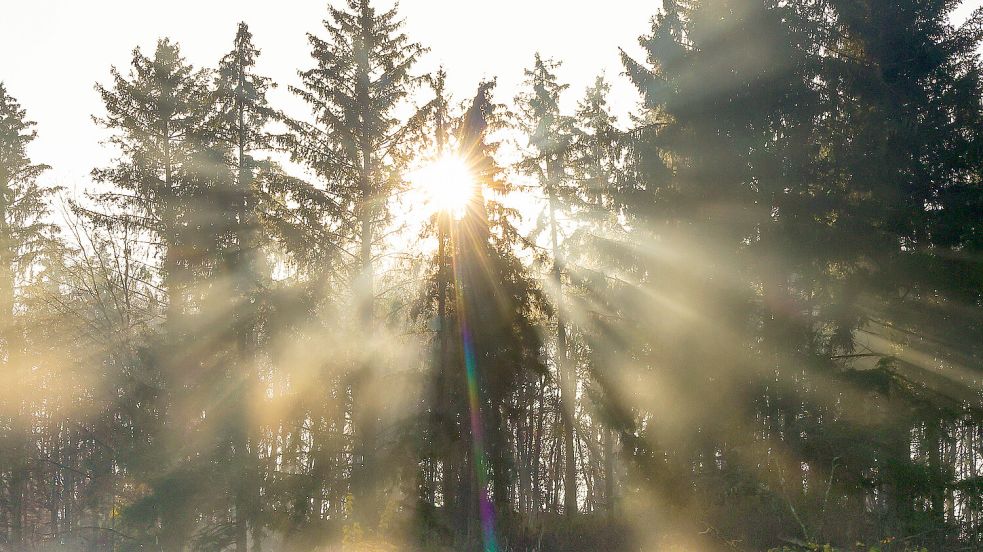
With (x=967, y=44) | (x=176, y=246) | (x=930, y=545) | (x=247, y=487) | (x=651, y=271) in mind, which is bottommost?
(x=930, y=545)

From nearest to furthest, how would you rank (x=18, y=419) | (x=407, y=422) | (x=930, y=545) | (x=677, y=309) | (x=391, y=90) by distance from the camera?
(x=930, y=545) → (x=407, y=422) → (x=677, y=309) → (x=391, y=90) → (x=18, y=419)

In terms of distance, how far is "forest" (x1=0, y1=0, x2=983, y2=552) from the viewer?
14.9 m

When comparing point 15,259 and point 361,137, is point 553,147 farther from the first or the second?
point 15,259

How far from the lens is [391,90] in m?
18.9

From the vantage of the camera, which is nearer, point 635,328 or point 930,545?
point 930,545

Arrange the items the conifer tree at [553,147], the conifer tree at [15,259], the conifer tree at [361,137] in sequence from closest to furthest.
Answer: the conifer tree at [361,137] → the conifer tree at [553,147] → the conifer tree at [15,259]

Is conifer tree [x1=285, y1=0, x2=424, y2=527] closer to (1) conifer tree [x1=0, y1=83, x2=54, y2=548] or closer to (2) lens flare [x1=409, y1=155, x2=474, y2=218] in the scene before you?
(2) lens flare [x1=409, y1=155, x2=474, y2=218]

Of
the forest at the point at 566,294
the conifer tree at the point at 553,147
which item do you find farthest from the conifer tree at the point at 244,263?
the conifer tree at the point at 553,147

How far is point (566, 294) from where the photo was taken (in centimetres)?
2208

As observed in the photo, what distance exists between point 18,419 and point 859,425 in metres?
24.8

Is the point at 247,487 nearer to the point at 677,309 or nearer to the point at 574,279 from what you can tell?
the point at 574,279

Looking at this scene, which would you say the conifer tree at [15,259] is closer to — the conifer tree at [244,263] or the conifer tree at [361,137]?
the conifer tree at [244,263]

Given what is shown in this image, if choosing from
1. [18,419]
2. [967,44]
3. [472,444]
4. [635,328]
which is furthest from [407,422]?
[18,419]

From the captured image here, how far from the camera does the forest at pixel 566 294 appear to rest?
14.9 meters
